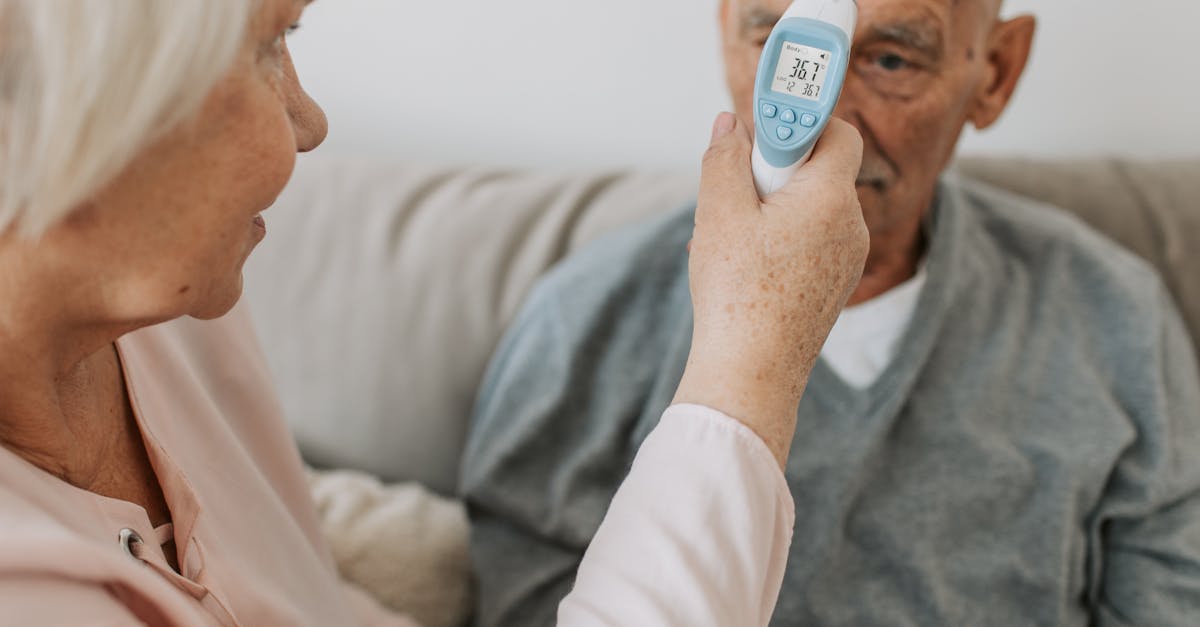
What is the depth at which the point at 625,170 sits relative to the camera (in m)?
1.56

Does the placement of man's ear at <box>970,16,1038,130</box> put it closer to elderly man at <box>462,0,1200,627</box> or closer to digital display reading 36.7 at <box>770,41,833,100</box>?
elderly man at <box>462,0,1200,627</box>

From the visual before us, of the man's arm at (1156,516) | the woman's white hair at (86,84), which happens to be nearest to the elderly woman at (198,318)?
the woman's white hair at (86,84)

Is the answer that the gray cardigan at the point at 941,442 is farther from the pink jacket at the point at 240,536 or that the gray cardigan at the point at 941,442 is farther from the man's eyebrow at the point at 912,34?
the pink jacket at the point at 240,536

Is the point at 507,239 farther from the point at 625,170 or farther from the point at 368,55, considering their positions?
the point at 368,55

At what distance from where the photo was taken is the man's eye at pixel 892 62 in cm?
107

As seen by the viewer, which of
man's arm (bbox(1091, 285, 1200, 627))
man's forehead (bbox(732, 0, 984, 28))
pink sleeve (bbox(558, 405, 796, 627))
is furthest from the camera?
man's arm (bbox(1091, 285, 1200, 627))

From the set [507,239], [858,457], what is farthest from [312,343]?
[858,457]

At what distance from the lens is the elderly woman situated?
0.52m

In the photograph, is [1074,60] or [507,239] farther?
[1074,60]

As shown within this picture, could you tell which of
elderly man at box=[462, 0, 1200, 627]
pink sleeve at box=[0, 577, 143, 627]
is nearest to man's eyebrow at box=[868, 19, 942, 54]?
elderly man at box=[462, 0, 1200, 627]

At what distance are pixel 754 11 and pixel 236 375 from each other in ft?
1.98

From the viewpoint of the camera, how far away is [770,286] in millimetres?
672

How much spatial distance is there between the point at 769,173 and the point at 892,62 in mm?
407

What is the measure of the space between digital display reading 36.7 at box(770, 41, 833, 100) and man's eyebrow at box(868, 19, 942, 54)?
0.96 ft
